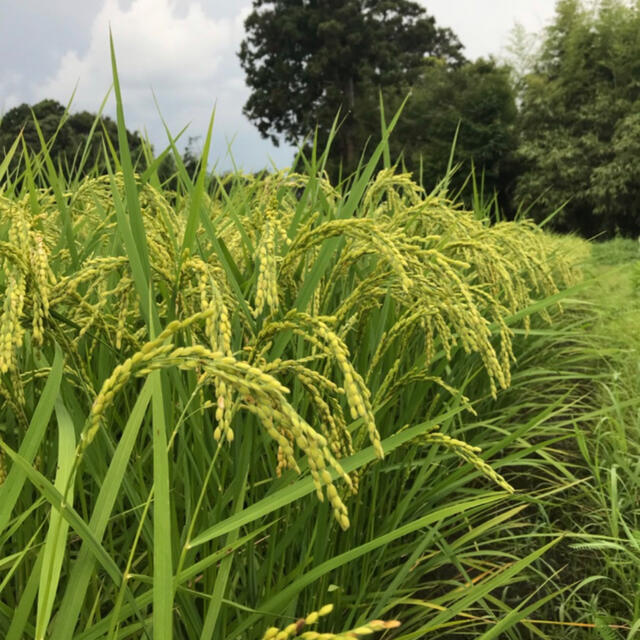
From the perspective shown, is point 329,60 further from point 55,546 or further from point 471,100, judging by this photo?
point 55,546

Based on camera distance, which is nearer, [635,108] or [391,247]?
[391,247]

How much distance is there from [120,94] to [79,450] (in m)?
0.73

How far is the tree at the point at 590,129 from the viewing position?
22312 mm

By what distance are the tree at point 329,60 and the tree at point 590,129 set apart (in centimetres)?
744

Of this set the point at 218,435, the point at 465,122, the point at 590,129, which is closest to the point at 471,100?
the point at 465,122

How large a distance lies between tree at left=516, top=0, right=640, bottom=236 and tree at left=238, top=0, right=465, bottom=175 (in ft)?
24.4

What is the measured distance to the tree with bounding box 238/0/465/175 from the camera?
94.0 ft

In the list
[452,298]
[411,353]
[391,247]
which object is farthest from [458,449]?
[411,353]

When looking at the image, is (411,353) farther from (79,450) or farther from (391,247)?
(79,450)

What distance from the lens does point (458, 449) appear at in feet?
3.32

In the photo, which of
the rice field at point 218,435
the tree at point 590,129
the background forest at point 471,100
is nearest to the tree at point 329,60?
the background forest at point 471,100

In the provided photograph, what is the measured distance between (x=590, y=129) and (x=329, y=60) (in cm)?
1245

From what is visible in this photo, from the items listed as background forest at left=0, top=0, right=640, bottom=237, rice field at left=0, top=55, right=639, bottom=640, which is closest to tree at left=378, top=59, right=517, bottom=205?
background forest at left=0, top=0, right=640, bottom=237

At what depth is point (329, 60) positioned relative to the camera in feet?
93.7
